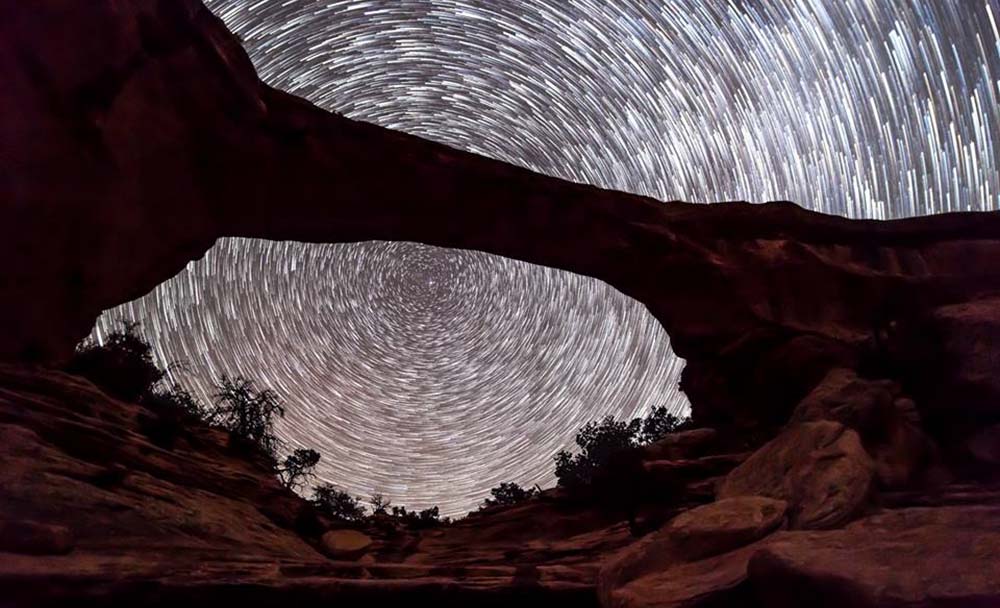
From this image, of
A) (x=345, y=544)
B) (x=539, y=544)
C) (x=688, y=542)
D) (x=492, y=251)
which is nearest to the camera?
(x=688, y=542)

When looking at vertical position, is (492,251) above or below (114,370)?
above

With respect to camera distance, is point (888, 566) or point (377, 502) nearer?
point (888, 566)

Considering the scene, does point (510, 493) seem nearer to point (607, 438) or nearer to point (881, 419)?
point (607, 438)

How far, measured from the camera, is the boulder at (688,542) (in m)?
5.46

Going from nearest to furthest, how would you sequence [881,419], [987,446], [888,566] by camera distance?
[888,566] → [987,446] → [881,419]

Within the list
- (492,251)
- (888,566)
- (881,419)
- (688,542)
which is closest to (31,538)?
(688,542)

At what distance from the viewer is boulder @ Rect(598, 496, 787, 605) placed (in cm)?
546

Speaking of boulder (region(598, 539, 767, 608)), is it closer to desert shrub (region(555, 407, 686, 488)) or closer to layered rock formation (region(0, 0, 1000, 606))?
layered rock formation (region(0, 0, 1000, 606))

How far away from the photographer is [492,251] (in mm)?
15891

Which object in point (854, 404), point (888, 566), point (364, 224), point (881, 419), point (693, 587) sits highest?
point (364, 224)

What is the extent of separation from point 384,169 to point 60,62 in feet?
19.4

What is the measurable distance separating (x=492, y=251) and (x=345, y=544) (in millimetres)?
7766

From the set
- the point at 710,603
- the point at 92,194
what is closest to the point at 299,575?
the point at 710,603

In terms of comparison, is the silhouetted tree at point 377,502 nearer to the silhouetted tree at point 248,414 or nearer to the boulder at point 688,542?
the silhouetted tree at point 248,414
